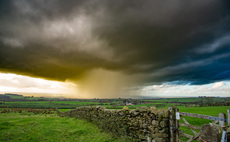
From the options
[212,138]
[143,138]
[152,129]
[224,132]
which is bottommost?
[143,138]

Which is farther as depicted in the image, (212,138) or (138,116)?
(138,116)

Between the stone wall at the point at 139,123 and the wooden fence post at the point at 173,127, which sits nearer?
the wooden fence post at the point at 173,127

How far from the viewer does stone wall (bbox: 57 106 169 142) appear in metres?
7.27

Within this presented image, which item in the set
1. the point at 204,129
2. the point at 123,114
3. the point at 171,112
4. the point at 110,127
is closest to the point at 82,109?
the point at 110,127

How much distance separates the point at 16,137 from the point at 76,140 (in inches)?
188

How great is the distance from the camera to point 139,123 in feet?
28.9

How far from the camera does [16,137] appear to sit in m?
9.61

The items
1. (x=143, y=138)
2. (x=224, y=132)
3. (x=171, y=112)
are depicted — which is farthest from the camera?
(x=143, y=138)

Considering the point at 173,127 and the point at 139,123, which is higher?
the point at 173,127

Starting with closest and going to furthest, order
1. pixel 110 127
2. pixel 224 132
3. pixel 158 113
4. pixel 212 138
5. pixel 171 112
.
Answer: pixel 224 132
pixel 212 138
pixel 171 112
pixel 158 113
pixel 110 127

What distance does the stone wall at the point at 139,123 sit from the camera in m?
7.27

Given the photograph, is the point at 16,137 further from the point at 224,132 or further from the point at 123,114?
the point at 224,132

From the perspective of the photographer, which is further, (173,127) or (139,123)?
(139,123)

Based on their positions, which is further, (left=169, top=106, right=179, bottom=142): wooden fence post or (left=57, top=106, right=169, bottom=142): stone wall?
(left=57, top=106, right=169, bottom=142): stone wall
